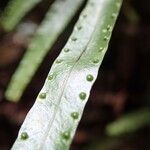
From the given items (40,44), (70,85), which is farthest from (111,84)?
(70,85)

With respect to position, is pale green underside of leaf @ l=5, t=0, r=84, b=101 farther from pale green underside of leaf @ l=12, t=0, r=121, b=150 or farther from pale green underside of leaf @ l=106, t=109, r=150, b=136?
pale green underside of leaf @ l=106, t=109, r=150, b=136

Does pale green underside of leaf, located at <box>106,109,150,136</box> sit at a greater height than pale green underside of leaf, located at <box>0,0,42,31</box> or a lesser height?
lesser

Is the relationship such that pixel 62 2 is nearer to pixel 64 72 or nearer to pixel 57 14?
pixel 57 14

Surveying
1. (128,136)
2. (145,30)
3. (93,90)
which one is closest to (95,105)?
(93,90)

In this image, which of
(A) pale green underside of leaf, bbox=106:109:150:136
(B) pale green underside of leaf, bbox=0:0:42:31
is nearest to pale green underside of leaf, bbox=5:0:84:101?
(B) pale green underside of leaf, bbox=0:0:42:31

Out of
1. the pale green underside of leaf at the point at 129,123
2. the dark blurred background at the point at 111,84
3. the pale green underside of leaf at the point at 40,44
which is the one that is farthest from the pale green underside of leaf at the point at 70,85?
the dark blurred background at the point at 111,84
